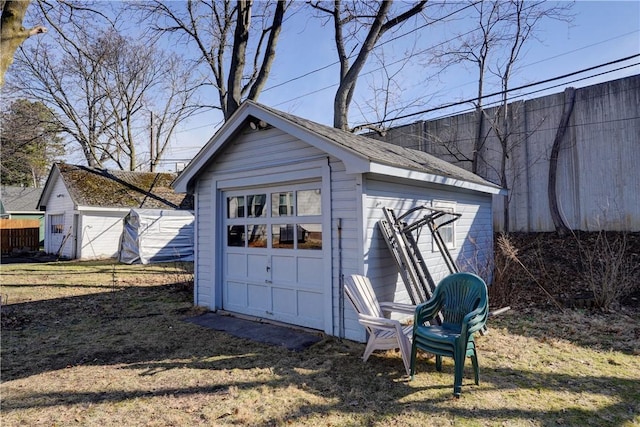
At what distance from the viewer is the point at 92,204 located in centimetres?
1633

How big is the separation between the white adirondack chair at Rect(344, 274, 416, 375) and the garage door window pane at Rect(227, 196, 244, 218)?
2.89 m

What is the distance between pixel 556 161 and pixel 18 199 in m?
33.1

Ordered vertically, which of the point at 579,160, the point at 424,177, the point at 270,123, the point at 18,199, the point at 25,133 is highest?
the point at 25,133

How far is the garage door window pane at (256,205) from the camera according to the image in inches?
251

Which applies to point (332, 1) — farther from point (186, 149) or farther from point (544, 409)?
point (186, 149)

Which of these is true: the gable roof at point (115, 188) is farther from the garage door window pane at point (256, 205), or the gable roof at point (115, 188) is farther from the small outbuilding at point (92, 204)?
the garage door window pane at point (256, 205)

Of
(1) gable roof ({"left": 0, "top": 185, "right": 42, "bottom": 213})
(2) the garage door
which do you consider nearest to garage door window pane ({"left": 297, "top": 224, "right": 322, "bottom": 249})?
(2) the garage door

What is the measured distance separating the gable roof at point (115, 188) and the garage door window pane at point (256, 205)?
11472 millimetres

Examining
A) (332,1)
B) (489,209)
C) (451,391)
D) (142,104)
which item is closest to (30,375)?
(451,391)

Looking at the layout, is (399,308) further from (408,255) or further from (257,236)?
(257,236)

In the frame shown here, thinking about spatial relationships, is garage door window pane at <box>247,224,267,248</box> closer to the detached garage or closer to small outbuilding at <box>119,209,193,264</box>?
the detached garage

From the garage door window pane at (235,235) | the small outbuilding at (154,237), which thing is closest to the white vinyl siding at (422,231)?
the garage door window pane at (235,235)

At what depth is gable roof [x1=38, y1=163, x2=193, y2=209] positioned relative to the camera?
55.2ft

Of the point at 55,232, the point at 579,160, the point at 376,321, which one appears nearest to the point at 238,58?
the point at 376,321
